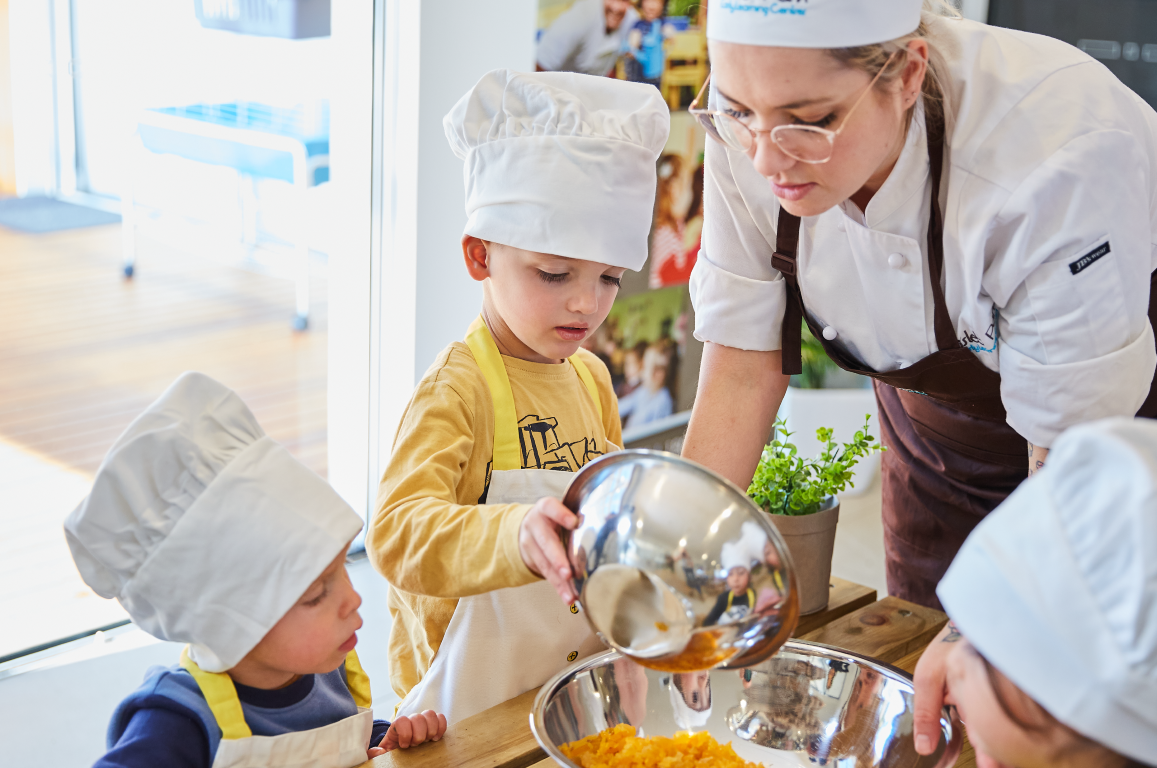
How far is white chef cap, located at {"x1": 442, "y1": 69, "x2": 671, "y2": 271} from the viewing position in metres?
1.21

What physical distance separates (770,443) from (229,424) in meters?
0.79

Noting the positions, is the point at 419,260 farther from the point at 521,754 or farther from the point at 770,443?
the point at 521,754

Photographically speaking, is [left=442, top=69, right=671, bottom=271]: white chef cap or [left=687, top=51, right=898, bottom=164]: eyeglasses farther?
[left=442, top=69, right=671, bottom=271]: white chef cap

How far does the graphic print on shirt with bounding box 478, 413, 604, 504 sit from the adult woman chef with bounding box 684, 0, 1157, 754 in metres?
0.15

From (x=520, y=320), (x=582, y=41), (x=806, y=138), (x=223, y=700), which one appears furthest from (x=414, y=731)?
(x=582, y=41)

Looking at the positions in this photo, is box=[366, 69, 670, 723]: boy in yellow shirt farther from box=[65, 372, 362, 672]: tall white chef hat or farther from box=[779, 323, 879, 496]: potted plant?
box=[779, 323, 879, 496]: potted plant

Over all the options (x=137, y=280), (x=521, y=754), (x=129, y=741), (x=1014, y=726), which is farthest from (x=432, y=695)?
(x=137, y=280)

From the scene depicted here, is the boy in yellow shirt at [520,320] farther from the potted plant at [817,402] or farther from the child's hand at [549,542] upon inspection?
the potted plant at [817,402]

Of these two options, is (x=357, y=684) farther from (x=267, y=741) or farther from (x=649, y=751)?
(x=649, y=751)

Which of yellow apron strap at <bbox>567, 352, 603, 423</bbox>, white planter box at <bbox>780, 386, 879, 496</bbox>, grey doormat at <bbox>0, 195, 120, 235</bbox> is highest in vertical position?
grey doormat at <bbox>0, 195, 120, 235</bbox>

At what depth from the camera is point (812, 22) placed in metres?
1.01

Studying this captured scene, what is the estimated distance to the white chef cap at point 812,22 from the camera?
1.01 metres

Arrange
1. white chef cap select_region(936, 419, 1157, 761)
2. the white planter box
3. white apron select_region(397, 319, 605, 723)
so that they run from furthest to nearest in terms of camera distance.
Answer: the white planter box, white apron select_region(397, 319, 605, 723), white chef cap select_region(936, 419, 1157, 761)

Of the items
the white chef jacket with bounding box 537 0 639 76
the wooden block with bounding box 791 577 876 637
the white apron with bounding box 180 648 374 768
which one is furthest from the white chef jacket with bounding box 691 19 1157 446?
the white chef jacket with bounding box 537 0 639 76
